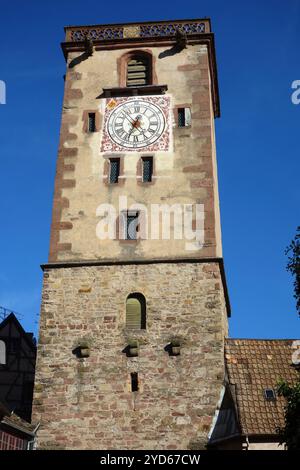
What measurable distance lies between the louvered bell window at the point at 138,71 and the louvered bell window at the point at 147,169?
278 centimetres

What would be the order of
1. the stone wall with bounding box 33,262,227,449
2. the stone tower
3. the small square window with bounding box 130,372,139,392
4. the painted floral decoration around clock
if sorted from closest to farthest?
1. the stone wall with bounding box 33,262,227,449
2. the stone tower
3. the small square window with bounding box 130,372,139,392
4. the painted floral decoration around clock

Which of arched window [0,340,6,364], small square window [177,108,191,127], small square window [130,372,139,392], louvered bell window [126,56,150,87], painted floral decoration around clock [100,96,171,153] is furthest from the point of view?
arched window [0,340,6,364]

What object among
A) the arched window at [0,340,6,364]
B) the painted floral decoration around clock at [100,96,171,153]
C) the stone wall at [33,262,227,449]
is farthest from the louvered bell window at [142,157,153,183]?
the arched window at [0,340,6,364]

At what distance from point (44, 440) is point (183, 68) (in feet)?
36.2

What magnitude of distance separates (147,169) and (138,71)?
3.63m

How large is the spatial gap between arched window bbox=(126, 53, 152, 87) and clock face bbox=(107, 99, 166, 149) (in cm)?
94

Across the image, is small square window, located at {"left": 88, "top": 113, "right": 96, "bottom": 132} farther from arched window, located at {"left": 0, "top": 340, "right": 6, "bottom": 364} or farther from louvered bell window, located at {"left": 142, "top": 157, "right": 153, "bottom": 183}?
arched window, located at {"left": 0, "top": 340, "right": 6, "bottom": 364}

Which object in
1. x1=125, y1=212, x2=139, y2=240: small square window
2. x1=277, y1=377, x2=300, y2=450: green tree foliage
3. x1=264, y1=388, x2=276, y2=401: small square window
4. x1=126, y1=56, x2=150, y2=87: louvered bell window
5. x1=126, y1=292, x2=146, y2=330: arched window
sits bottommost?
x1=277, y1=377, x2=300, y2=450: green tree foliage

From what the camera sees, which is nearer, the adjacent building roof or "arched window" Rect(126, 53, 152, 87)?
the adjacent building roof

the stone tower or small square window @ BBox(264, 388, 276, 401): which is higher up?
the stone tower

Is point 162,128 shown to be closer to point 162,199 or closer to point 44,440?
point 162,199

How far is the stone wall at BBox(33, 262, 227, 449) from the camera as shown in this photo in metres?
15.3

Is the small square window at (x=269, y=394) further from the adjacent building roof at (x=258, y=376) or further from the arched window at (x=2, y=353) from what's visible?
the arched window at (x=2, y=353)

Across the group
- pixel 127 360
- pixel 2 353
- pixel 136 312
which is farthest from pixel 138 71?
pixel 2 353
